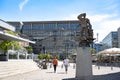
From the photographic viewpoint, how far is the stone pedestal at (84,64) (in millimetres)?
20094

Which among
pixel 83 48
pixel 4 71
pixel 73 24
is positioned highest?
pixel 73 24

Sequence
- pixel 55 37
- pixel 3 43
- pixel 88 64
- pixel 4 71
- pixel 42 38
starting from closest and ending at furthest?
pixel 88 64 < pixel 4 71 < pixel 3 43 < pixel 55 37 < pixel 42 38

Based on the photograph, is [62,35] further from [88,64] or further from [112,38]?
[88,64]

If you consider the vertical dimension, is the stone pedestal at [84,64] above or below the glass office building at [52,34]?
below

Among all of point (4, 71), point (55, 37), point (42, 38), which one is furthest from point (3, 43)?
point (42, 38)

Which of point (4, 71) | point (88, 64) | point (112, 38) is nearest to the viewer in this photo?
point (88, 64)

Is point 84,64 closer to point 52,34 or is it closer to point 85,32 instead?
point 85,32

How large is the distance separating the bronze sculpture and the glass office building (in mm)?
116222

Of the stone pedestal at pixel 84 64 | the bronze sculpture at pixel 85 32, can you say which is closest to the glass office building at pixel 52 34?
the bronze sculpture at pixel 85 32

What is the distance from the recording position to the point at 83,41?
20906 millimetres

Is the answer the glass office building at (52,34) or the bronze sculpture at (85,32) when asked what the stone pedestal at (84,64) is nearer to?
the bronze sculpture at (85,32)

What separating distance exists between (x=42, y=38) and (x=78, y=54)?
129601mm

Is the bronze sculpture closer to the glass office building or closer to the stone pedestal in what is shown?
the stone pedestal

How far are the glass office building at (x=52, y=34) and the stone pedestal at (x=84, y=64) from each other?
117 m
